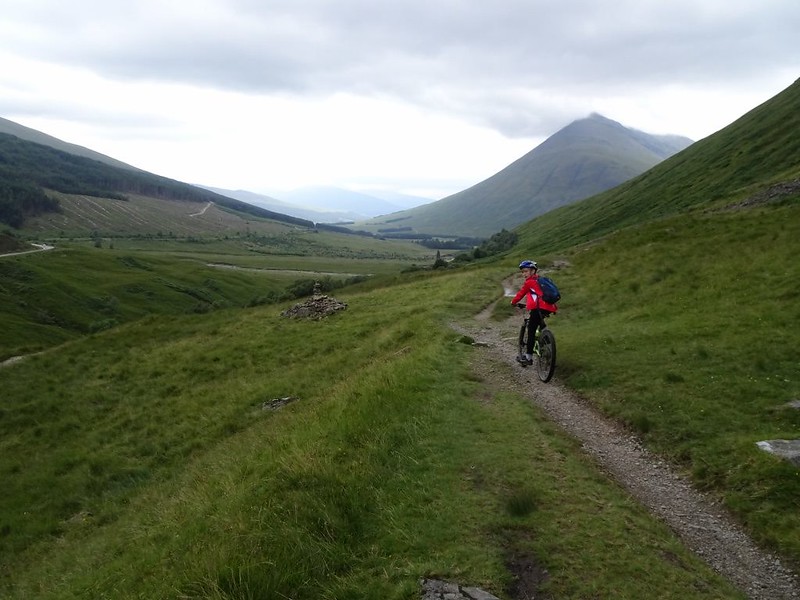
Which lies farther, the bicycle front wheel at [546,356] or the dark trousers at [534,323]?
the dark trousers at [534,323]

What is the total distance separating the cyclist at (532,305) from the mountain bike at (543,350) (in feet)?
0.39

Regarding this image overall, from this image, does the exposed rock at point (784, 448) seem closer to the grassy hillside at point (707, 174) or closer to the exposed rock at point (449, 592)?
the exposed rock at point (449, 592)

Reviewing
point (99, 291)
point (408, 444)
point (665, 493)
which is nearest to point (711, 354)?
point (665, 493)

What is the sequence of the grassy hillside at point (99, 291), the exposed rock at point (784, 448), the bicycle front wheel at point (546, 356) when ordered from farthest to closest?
the grassy hillside at point (99, 291)
the bicycle front wheel at point (546, 356)
the exposed rock at point (784, 448)

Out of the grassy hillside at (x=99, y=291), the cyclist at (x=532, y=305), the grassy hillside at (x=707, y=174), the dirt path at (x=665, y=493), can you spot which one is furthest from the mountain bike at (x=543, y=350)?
the grassy hillside at (x=707, y=174)

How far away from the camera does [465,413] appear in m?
13.9

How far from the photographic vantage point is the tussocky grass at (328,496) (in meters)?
7.64

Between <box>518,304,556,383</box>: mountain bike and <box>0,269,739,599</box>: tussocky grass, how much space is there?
2.42m

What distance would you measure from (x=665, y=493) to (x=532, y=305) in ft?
28.0

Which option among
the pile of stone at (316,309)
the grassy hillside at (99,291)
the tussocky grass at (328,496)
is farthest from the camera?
the grassy hillside at (99,291)

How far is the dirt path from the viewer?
26.3 feet

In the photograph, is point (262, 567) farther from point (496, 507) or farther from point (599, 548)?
point (599, 548)

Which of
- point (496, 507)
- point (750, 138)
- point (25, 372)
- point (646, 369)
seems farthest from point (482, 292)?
point (750, 138)

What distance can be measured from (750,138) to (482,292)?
309 feet
